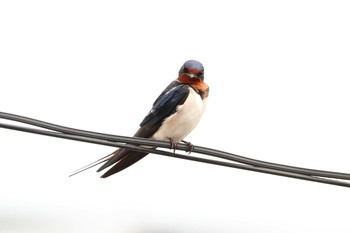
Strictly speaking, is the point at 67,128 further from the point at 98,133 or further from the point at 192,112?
the point at 192,112

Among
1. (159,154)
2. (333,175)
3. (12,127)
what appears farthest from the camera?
(159,154)

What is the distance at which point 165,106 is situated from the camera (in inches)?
255

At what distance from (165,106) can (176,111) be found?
4.7 inches

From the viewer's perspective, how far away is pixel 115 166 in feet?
20.3

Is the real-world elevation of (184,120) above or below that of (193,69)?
below

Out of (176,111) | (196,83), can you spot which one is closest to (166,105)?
(176,111)

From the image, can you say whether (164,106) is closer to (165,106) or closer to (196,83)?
(165,106)

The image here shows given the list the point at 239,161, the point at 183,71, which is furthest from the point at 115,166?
the point at 239,161

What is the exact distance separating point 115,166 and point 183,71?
846 mm

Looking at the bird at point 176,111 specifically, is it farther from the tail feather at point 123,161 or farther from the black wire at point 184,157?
the black wire at point 184,157

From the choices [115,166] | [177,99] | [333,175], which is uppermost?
[177,99]

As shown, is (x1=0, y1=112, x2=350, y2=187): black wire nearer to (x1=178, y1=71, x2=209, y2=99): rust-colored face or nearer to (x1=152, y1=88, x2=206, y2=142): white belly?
(x1=152, y1=88, x2=206, y2=142): white belly

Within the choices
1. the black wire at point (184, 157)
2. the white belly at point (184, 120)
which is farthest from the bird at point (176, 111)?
the black wire at point (184, 157)

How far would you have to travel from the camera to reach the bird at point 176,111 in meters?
6.32
